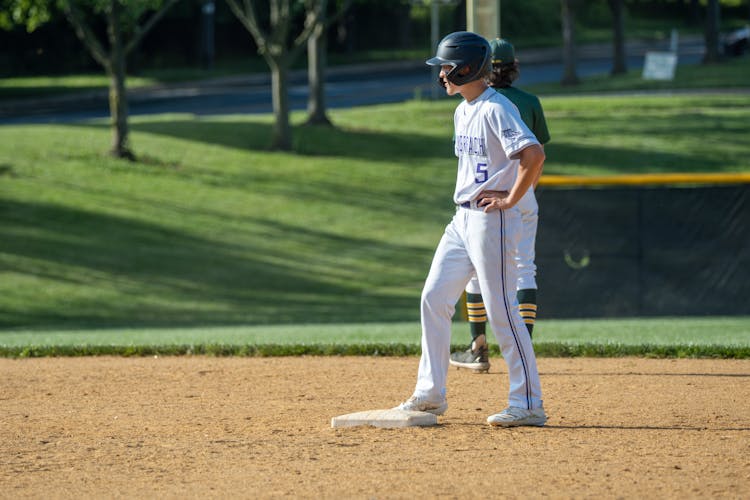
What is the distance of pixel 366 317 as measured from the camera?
53.8 feet

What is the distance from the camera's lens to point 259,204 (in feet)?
78.4

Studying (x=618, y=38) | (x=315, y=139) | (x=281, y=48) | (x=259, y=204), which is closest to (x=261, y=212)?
(x=259, y=204)

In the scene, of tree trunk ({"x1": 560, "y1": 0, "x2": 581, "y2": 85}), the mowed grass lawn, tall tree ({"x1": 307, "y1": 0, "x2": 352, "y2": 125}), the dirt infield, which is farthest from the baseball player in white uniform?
tree trunk ({"x1": 560, "y1": 0, "x2": 581, "y2": 85})

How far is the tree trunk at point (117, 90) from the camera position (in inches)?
991

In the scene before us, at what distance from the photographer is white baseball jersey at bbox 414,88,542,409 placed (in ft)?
21.1

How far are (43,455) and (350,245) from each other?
1551 centimetres

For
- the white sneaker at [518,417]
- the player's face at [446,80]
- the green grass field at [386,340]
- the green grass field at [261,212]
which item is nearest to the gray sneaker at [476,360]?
the green grass field at [386,340]

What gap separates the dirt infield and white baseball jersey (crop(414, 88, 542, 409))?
441 millimetres

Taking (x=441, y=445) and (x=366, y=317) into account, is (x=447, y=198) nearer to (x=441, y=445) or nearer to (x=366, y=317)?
(x=366, y=317)

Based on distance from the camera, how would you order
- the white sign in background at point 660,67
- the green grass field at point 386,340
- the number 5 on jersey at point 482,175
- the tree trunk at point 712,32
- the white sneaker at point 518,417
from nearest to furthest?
1. the number 5 on jersey at point 482,175
2. the white sneaker at point 518,417
3. the green grass field at point 386,340
4. the white sign in background at point 660,67
5. the tree trunk at point 712,32

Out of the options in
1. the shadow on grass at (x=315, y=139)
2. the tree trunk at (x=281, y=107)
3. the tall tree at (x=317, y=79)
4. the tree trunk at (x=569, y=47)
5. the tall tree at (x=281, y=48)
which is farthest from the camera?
the tree trunk at (x=569, y=47)

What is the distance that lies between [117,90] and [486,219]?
20.1 m

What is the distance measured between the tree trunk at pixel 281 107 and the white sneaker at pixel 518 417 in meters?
21.0

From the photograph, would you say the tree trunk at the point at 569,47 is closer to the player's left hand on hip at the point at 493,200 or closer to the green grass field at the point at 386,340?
the green grass field at the point at 386,340
